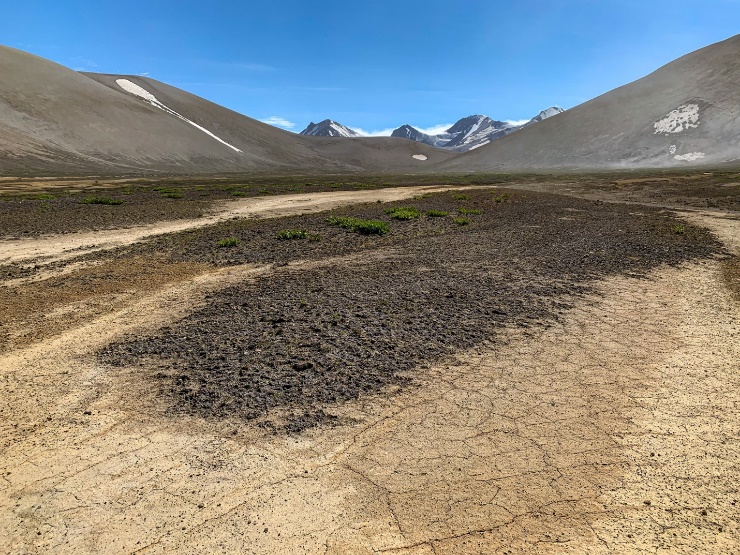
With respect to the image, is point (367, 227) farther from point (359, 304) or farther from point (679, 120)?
point (679, 120)

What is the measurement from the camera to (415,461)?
546 centimetres

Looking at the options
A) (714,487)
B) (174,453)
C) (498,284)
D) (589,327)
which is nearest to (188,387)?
(174,453)

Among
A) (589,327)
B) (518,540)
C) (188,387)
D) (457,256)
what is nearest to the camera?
(518,540)

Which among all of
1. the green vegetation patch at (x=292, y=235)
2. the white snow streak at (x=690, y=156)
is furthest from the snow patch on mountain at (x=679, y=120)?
the green vegetation patch at (x=292, y=235)

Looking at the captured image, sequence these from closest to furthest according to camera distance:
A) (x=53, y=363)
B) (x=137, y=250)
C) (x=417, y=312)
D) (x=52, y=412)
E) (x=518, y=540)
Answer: (x=518, y=540) < (x=52, y=412) < (x=53, y=363) < (x=417, y=312) < (x=137, y=250)

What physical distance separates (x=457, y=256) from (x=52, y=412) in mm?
13071

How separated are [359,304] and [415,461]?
19.4 ft

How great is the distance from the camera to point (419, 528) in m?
4.48

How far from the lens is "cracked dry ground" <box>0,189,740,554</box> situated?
4.42m

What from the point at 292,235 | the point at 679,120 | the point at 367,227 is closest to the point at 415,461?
the point at 292,235

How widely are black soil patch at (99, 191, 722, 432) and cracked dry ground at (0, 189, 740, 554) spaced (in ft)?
1.41

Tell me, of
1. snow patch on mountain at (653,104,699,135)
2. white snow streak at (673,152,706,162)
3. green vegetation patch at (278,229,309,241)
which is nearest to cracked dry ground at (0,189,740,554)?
green vegetation patch at (278,229,309,241)

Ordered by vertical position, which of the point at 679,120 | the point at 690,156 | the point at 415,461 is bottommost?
the point at 415,461

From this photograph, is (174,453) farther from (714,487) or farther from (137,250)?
(137,250)
